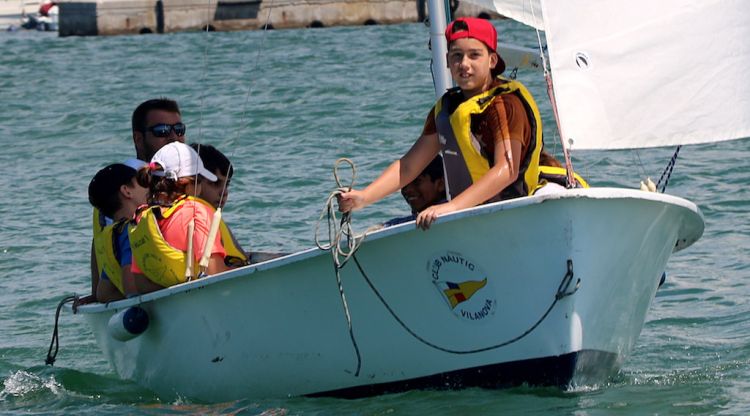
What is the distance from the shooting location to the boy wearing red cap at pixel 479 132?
16.9ft

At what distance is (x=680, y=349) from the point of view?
6.85m

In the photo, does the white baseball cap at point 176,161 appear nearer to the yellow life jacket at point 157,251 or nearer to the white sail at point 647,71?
the yellow life jacket at point 157,251

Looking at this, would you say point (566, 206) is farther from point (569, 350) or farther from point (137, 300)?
point (137, 300)

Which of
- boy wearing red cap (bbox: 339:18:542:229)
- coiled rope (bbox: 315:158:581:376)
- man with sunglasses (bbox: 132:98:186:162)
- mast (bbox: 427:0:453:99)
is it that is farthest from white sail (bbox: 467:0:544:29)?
man with sunglasses (bbox: 132:98:186:162)

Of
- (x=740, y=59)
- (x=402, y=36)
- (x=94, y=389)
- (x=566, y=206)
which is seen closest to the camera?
(x=566, y=206)

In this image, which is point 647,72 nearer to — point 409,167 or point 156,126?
point 409,167

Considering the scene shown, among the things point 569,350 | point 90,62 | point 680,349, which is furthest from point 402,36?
point 569,350

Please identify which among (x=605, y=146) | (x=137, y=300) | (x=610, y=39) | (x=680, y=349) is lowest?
(x=680, y=349)

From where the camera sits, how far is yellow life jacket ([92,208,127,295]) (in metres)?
6.22

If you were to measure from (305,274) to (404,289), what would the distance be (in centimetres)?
36

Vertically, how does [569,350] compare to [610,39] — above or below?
below

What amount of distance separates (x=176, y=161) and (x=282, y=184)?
5942mm

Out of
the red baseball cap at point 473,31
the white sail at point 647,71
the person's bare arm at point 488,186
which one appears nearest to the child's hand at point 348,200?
the person's bare arm at point 488,186

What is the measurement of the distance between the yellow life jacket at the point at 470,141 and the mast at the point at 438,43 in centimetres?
61
